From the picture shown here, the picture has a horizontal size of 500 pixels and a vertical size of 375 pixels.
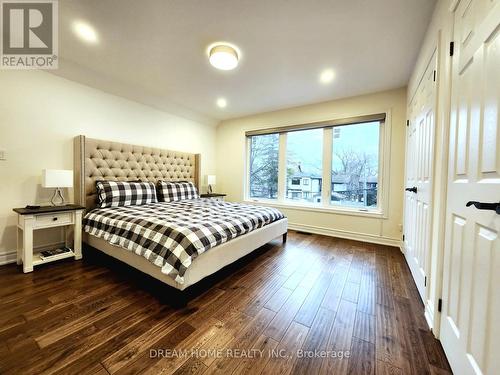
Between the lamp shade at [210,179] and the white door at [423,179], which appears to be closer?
the white door at [423,179]

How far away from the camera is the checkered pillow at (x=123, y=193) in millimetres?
2768

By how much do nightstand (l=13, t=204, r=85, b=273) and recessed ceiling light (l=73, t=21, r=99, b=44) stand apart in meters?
1.85

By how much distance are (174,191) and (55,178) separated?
1.58 m

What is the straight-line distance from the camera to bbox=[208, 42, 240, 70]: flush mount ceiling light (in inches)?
83.9

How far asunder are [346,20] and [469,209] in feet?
5.82

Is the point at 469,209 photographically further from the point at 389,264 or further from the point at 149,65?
the point at 149,65

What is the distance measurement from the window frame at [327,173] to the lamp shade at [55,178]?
3112mm

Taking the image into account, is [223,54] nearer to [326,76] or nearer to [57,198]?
[326,76]

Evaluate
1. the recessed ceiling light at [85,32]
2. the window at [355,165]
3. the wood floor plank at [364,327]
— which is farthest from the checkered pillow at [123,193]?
the window at [355,165]

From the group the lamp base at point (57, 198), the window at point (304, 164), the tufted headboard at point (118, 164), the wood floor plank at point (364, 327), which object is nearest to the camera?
the wood floor plank at point (364, 327)

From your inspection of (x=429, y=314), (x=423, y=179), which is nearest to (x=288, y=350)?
(x=429, y=314)

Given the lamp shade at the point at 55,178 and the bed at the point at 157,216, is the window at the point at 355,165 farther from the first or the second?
the lamp shade at the point at 55,178

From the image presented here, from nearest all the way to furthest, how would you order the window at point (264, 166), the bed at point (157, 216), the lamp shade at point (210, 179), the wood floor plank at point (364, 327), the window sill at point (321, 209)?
the wood floor plank at point (364, 327), the bed at point (157, 216), the window sill at point (321, 209), the window at point (264, 166), the lamp shade at point (210, 179)

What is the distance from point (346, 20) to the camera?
1.77 m
